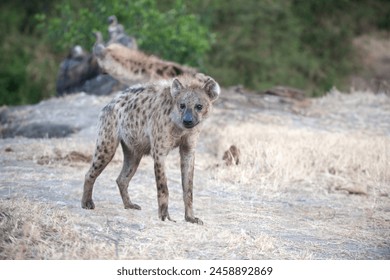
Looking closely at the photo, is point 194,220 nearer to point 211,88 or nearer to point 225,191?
point 211,88

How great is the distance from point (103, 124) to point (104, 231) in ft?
4.22

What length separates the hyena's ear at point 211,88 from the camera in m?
5.41

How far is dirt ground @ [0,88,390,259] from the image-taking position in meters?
4.63

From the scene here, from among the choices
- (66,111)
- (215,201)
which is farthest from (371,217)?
(66,111)

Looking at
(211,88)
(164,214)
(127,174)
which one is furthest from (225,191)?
(211,88)

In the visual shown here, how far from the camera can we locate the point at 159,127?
17.9ft

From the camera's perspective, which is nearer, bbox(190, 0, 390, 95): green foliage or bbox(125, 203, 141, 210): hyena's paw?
bbox(125, 203, 141, 210): hyena's paw

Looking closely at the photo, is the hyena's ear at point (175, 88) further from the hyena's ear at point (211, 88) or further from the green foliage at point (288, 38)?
the green foliage at point (288, 38)

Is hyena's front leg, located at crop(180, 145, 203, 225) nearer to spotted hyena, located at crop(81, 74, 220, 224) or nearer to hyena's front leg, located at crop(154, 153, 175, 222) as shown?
spotted hyena, located at crop(81, 74, 220, 224)

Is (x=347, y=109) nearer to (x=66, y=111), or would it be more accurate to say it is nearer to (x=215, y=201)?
(x=66, y=111)

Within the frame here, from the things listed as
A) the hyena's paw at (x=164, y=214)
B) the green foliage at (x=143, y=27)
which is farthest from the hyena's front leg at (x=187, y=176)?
the green foliage at (x=143, y=27)

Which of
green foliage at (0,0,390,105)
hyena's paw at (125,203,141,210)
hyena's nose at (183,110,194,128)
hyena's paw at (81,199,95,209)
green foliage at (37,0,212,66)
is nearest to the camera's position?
hyena's nose at (183,110,194,128)

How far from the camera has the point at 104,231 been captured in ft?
15.8

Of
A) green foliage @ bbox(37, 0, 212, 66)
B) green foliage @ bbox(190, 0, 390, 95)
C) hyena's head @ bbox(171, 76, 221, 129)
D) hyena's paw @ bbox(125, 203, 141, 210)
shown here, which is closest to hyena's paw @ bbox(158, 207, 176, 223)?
hyena's paw @ bbox(125, 203, 141, 210)
